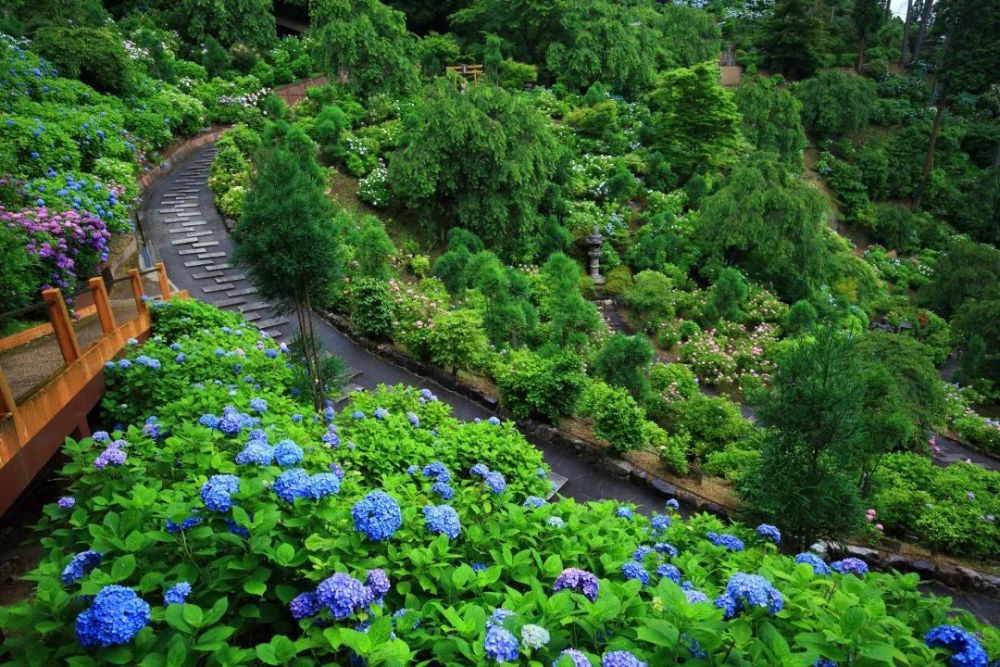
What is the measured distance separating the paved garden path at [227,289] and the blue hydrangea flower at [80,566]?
484 centimetres

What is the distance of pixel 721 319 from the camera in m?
17.2

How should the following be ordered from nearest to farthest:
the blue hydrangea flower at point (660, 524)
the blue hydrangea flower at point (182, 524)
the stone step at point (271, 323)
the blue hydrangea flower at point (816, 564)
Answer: the blue hydrangea flower at point (182, 524) < the blue hydrangea flower at point (816, 564) < the blue hydrangea flower at point (660, 524) < the stone step at point (271, 323)

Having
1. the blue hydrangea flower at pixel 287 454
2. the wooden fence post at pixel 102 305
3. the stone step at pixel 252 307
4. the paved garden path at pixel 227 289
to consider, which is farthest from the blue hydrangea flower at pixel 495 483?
the stone step at pixel 252 307

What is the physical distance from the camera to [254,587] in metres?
2.29

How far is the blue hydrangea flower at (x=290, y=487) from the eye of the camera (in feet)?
8.45

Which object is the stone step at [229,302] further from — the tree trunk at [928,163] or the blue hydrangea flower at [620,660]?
the tree trunk at [928,163]

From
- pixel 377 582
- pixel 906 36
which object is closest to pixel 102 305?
pixel 377 582

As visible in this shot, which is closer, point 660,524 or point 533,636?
point 533,636

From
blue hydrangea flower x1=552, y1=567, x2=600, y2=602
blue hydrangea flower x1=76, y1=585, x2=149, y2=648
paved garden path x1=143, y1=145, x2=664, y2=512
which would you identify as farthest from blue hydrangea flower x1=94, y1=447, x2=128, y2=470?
paved garden path x1=143, y1=145, x2=664, y2=512

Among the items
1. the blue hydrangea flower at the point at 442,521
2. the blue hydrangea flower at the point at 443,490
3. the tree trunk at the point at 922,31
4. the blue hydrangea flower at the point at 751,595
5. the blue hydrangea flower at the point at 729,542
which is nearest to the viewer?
the blue hydrangea flower at the point at 751,595

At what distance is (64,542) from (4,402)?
2.10m

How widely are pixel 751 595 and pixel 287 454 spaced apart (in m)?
2.25

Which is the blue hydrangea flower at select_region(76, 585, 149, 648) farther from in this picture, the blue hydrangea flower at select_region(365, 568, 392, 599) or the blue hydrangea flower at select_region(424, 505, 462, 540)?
the blue hydrangea flower at select_region(424, 505, 462, 540)

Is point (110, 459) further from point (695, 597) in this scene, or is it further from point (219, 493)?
point (695, 597)
